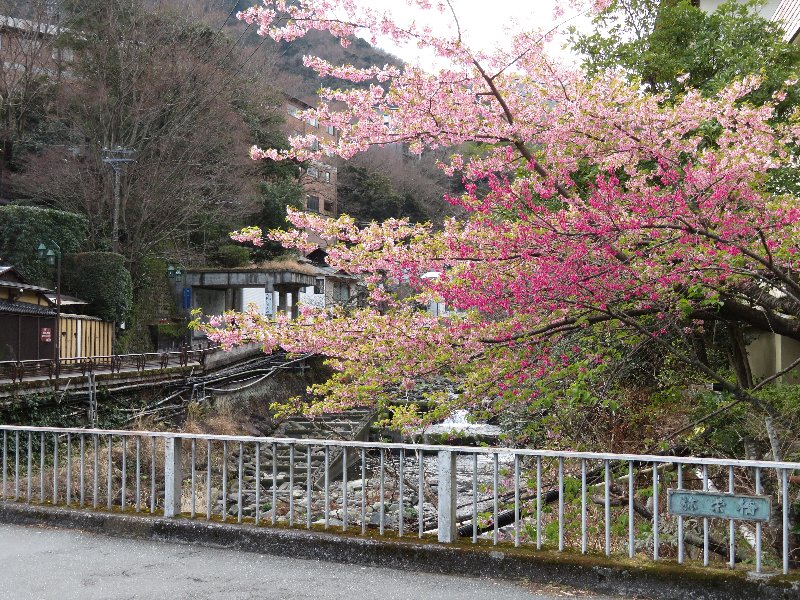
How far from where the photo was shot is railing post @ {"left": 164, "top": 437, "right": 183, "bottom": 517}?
599cm

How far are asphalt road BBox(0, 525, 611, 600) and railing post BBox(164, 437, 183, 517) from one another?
29cm

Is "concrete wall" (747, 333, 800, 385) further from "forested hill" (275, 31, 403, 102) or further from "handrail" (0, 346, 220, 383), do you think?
"forested hill" (275, 31, 403, 102)

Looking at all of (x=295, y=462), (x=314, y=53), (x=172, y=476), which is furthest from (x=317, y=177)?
(x=172, y=476)

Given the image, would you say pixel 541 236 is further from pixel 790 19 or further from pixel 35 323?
pixel 35 323

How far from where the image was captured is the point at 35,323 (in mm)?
23656

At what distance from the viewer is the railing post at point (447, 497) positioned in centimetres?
518

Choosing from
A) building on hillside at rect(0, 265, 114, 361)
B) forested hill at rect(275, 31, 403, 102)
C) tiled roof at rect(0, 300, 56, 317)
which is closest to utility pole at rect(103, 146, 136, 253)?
building on hillside at rect(0, 265, 114, 361)

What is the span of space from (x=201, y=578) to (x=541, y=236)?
4147 mm

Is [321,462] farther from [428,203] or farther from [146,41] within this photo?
[428,203]

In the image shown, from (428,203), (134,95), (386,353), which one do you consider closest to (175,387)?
(134,95)

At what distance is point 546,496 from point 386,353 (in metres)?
2.22

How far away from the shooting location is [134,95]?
104 feet

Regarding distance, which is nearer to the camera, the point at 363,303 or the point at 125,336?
the point at 125,336

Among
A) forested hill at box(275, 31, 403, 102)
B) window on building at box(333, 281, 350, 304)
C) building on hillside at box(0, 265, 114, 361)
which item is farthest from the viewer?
forested hill at box(275, 31, 403, 102)
